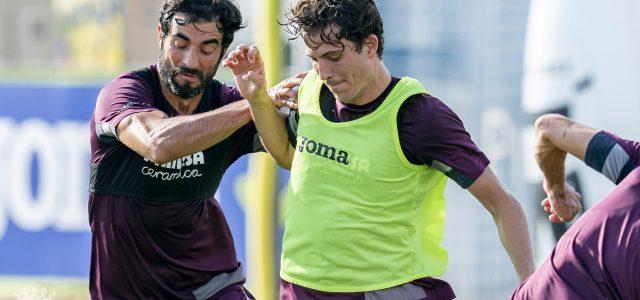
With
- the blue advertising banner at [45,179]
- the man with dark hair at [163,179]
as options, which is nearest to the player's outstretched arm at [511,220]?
the man with dark hair at [163,179]

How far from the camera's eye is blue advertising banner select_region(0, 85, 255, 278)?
9.22 metres

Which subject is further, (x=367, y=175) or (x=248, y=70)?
(x=248, y=70)

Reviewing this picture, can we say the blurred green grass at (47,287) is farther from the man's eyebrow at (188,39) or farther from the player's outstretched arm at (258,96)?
the player's outstretched arm at (258,96)

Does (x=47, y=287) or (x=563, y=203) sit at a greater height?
(x=563, y=203)

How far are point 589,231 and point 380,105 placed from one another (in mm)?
914

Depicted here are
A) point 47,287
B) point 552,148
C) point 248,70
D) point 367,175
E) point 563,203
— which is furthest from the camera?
point 47,287

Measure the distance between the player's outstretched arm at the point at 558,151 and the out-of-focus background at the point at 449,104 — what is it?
2.75 meters

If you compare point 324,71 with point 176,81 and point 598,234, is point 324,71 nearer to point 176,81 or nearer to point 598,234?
point 176,81

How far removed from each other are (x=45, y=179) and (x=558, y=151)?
5720 millimetres

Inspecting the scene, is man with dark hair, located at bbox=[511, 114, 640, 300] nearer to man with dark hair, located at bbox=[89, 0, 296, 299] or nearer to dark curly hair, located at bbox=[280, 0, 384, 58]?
dark curly hair, located at bbox=[280, 0, 384, 58]

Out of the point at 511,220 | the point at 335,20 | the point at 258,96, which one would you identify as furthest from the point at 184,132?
the point at 511,220

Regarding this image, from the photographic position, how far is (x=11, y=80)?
937 cm

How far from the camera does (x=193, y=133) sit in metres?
4.93

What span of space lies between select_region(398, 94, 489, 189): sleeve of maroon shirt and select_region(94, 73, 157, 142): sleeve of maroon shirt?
120 cm
